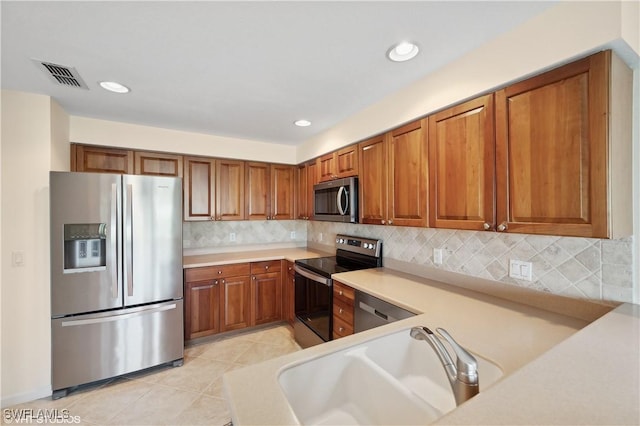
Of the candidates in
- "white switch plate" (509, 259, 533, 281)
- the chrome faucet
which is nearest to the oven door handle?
"white switch plate" (509, 259, 533, 281)

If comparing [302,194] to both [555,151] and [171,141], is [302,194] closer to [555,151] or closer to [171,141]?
[171,141]

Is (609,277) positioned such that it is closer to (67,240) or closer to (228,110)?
(228,110)

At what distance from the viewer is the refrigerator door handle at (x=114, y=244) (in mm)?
2207

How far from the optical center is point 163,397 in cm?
208

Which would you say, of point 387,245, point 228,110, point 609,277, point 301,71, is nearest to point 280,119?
point 228,110

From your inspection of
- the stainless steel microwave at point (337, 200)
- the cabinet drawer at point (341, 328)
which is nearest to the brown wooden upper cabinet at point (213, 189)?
the stainless steel microwave at point (337, 200)

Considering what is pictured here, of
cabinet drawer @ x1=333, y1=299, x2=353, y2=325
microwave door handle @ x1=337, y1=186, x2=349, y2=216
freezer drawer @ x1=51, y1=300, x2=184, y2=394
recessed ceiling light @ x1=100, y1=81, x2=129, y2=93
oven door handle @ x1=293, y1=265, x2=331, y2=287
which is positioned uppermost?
recessed ceiling light @ x1=100, y1=81, x2=129, y2=93

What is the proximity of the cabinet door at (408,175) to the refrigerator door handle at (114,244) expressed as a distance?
231cm

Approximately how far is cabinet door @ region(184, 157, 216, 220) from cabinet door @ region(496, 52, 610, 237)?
9.57 ft

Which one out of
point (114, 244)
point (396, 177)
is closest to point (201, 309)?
point (114, 244)

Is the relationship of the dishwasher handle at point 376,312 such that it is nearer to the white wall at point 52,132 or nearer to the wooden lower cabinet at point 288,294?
the white wall at point 52,132

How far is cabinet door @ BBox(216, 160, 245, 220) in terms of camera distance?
10.7 feet

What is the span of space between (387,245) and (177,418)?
2157 millimetres

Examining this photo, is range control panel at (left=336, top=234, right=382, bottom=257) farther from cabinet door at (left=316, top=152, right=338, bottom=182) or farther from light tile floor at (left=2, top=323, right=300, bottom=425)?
light tile floor at (left=2, top=323, right=300, bottom=425)
